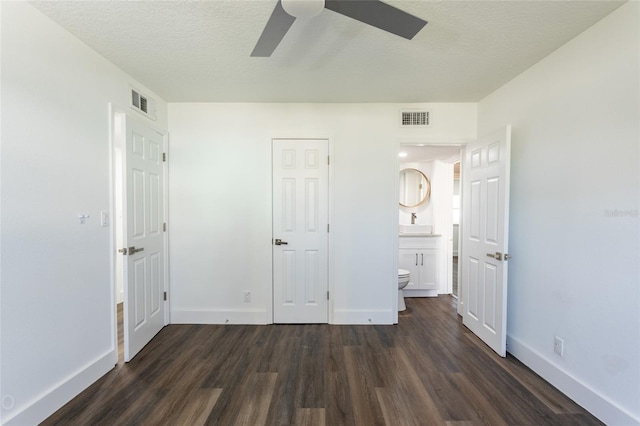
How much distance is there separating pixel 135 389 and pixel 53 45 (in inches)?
93.7

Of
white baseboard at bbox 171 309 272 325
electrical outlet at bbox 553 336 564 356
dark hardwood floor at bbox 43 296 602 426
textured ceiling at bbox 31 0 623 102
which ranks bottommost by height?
dark hardwood floor at bbox 43 296 602 426

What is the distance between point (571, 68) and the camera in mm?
1750

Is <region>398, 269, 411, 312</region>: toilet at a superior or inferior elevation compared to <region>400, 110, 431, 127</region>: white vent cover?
inferior

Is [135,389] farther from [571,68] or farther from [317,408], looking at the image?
[571,68]

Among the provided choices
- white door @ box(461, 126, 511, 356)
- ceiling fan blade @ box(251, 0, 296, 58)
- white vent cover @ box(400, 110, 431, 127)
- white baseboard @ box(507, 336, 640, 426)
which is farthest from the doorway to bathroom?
ceiling fan blade @ box(251, 0, 296, 58)

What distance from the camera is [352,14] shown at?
1.22 meters

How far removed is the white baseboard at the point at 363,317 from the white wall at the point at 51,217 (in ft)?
6.73

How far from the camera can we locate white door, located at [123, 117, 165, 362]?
2.14 metres

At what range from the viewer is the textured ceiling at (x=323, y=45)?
4.83 feet

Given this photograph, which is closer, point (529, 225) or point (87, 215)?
point (87, 215)

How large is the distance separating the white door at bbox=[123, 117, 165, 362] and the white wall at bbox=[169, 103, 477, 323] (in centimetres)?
17

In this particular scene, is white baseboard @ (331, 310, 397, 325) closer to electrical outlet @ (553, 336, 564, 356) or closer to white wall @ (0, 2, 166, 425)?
electrical outlet @ (553, 336, 564, 356)

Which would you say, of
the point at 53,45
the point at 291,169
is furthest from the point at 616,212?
the point at 53,45

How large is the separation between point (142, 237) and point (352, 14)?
2.46 m
